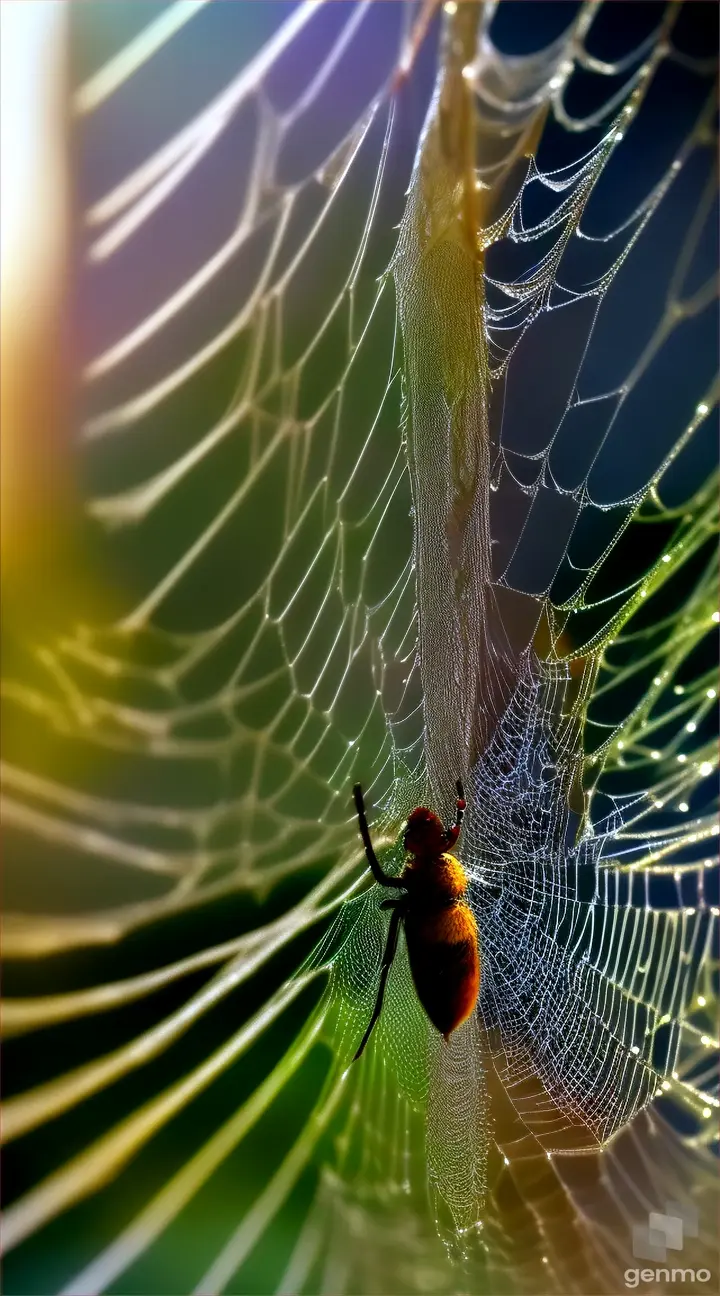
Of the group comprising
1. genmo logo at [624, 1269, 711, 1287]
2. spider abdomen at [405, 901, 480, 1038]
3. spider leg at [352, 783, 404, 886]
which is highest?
spider leg at [352, 783, 404, 886]

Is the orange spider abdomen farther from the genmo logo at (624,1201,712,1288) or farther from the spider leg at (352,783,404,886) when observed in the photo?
the genmo logo at (624,1201,712,1288)

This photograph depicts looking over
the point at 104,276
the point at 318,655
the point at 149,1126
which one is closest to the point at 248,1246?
the point at 149,1126

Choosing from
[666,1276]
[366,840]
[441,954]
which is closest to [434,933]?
[441,954]

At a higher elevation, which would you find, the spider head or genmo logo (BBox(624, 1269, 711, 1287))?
the spider head

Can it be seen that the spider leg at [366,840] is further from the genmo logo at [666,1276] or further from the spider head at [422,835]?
the genmo logo at [666,1276]

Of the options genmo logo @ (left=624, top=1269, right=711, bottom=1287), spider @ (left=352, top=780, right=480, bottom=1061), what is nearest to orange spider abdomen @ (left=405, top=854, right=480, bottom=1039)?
spider @ (left=352, top=780, right=480, bottom=1061)

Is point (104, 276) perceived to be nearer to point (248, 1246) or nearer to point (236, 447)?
point (236, 447)
